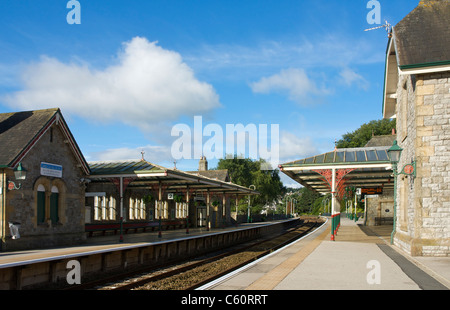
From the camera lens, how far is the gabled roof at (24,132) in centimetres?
1578

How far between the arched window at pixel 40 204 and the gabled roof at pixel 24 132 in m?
1.93

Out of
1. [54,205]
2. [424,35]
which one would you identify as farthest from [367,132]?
[54,205]

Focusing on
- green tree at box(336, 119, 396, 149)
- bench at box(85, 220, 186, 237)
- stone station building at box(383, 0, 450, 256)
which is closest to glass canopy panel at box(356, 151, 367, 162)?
stone station building at box(383, 0, 450, 256)

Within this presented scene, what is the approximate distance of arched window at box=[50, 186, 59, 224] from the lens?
18.0m

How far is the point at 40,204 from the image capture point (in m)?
17.3

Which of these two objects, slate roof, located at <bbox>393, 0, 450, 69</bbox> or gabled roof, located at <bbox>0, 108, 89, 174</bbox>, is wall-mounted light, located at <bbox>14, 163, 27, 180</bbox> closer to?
gabled roof, located at <bbox>0, 108, 89, 174</bbox>

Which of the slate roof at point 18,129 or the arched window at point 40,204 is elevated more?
the slate roof at point 18,129

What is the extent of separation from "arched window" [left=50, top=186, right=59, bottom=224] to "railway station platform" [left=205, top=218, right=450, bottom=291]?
9.67 meters

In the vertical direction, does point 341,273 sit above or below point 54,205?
below

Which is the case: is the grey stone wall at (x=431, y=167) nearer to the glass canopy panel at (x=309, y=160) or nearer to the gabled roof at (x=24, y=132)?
the glass canopy panel at (x=309, y=160)

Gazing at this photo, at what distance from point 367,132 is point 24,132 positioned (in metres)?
68.6

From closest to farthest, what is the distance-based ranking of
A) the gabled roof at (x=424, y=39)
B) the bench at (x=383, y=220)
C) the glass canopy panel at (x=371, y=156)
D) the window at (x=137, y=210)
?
the gabled roof at (x=424, y=39)
the glass canopy panel at (x=371, y=156)
the window at (x=137, y=210)
the bench at (x=383, y=220)

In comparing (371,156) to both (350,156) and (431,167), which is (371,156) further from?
(431,167)

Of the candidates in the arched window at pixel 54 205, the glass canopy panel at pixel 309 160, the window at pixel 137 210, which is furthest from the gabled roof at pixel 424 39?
the window at pixel 137 210
